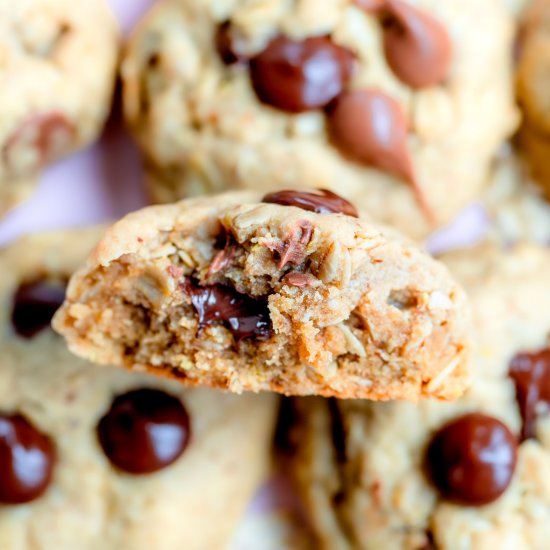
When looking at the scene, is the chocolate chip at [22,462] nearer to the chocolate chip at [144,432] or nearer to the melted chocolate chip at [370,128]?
the chocolate chip at [144,432]

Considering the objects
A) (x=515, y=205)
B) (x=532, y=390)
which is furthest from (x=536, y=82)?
(x=532, y=390)

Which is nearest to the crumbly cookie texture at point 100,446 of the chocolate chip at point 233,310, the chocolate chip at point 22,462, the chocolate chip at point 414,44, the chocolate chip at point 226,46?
the chocolate chip at point 22,462

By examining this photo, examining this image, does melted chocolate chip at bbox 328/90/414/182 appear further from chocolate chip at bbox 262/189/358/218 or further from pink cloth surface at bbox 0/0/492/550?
pink cloth surface at bbox 0/0/492/550

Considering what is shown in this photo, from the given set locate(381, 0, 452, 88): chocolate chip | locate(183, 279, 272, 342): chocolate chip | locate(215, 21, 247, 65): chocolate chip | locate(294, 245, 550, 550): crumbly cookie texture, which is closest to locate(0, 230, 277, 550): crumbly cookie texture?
locate(294, 245, 550, 550): crumbly cookie texture

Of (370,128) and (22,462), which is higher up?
(370,128)

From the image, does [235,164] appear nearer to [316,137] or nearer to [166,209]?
[316,137]

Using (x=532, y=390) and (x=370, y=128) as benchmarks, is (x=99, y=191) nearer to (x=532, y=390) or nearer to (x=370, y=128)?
(x=370, y=128)

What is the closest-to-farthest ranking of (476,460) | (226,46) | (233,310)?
(233,310) → (476,460) → (226,46)
